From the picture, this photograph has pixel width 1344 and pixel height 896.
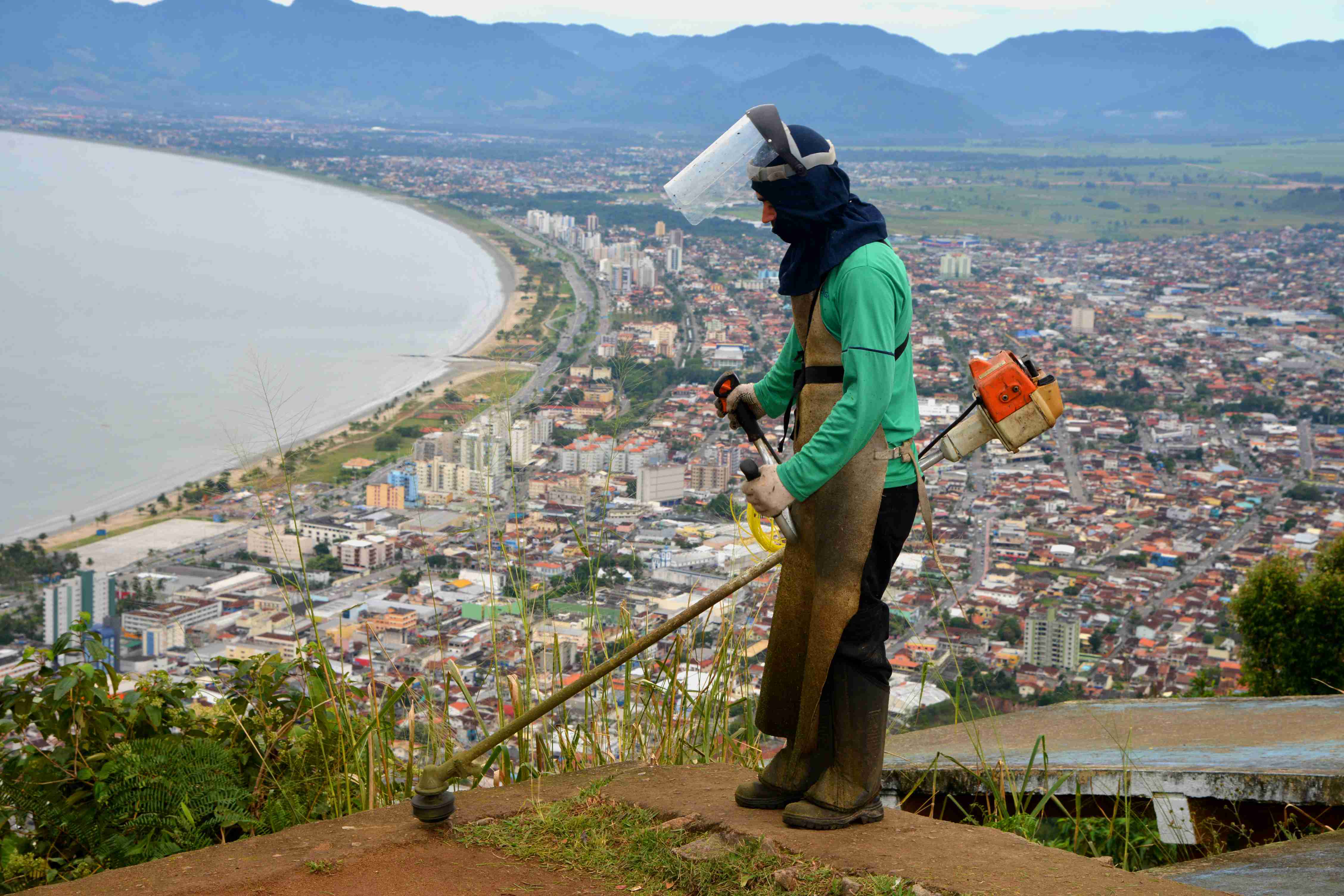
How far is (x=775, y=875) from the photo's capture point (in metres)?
2.32

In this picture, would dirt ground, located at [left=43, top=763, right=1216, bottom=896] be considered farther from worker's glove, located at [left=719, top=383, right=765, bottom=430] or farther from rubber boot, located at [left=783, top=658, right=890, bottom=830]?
worker's glove, located at [left=719, top=383, right=765, bottom=430]

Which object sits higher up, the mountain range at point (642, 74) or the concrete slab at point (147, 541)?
the mountain range at point (642, 74)

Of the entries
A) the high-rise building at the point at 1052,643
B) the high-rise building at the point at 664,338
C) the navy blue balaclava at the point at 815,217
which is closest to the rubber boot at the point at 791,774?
the navy blue balaclava at the point at 815,217

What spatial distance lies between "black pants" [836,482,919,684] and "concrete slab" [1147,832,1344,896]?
2.28ft

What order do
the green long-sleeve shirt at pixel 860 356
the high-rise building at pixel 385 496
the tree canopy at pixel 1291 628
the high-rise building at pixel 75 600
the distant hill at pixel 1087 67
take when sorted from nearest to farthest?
the green long-sleeve shirt at pixel 860 356 < the tree canopy at pixel 1291 628 < the high-rise building at pixel 75 600 < the high-rise building at pixel 385 496 < the distant hill at pixel 1087 67

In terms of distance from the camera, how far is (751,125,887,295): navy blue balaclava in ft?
8.08

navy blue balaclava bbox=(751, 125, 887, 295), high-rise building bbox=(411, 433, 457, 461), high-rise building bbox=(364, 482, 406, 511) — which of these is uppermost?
navy blue balaclava bbox=(751, 125, 887, 295)

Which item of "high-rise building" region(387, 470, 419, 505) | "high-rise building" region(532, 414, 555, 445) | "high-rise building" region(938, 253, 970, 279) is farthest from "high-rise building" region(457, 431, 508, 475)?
"high-rise building" region(938, 253, 970, 279)

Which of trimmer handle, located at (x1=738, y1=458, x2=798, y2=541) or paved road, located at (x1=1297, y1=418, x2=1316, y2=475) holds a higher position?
trimmer handle, located at (x1=738, y1=458, x2=798, y2=541)

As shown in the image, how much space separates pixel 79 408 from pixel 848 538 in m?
16.6

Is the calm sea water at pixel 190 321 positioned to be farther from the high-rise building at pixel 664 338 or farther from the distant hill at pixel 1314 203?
the distant hill at pixel 1314 203

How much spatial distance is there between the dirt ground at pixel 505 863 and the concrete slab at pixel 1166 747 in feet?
1.89

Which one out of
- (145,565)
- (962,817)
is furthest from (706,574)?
(145,565)

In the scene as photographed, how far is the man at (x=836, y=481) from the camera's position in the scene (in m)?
2.38
